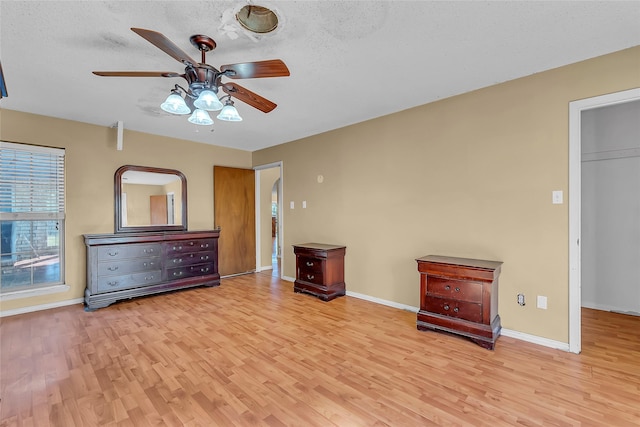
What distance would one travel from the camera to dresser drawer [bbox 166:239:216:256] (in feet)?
14.0

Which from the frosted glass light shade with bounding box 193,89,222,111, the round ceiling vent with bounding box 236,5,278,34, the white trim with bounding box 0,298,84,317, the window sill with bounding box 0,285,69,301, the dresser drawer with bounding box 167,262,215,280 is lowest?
the white trim with bounding box 0,298,84,317

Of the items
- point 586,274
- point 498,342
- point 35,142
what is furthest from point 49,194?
point 586,274

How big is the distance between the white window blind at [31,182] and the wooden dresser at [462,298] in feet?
15.0

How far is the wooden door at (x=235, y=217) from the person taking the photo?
526 centimetres

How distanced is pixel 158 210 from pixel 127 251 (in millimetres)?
892

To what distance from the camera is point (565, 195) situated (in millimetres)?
2408

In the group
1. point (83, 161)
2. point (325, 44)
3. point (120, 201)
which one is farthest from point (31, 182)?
point (325, 44)

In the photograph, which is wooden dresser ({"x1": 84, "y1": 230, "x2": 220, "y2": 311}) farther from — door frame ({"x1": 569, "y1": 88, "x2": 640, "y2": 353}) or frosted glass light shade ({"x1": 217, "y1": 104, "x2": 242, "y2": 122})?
door frame ({"x1": 569, "y1": 88, "x2": 640, "y2": 353})

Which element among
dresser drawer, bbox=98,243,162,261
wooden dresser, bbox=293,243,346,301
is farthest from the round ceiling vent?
dresser drawer, bbox=98,243,162,261

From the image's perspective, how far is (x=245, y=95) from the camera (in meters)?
2.26

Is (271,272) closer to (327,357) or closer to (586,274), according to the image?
(327,357)

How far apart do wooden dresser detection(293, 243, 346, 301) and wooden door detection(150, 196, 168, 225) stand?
2.22 meters

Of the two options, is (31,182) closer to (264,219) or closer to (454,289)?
(264,219)

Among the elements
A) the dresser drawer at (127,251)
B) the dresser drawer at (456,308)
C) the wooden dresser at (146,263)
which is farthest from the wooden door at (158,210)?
the dresser drawer at (456,308)
